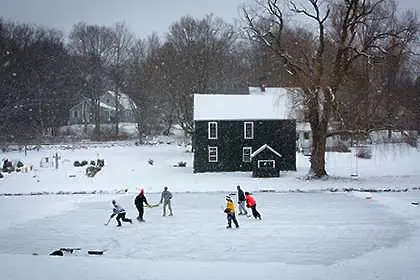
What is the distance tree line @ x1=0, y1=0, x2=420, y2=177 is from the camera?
38.3 m

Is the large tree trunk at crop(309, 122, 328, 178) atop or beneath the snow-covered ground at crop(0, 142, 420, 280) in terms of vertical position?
atop

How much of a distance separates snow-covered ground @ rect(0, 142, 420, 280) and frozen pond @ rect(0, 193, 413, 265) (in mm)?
43

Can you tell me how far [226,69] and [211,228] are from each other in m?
64.4

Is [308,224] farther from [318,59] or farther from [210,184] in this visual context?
[318,59]

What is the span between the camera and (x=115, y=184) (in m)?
37.5

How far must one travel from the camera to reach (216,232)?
71.3 ft

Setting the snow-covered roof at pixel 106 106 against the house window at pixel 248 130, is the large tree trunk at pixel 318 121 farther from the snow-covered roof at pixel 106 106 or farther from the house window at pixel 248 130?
the snow-covered roof at pixel 106 106

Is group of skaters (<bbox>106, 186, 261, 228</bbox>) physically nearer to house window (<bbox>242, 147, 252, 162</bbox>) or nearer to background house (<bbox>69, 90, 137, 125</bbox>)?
house window (<bbox>242, 147, 252, 162</bbox>)

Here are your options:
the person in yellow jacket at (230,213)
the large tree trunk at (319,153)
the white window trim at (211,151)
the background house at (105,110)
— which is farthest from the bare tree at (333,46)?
the background house at (105,110)

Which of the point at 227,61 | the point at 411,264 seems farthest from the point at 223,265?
the point at 227,61

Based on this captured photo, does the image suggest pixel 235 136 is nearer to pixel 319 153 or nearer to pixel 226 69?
pixel 319 153

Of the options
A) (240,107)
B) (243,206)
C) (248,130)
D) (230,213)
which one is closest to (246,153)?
(248,130)

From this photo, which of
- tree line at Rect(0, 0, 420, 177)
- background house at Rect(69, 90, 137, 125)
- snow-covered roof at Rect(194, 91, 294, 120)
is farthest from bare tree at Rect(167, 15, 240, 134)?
background house at Rect(69, 90, 137, 125)

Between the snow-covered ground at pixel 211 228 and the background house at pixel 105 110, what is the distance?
47.4 metres
